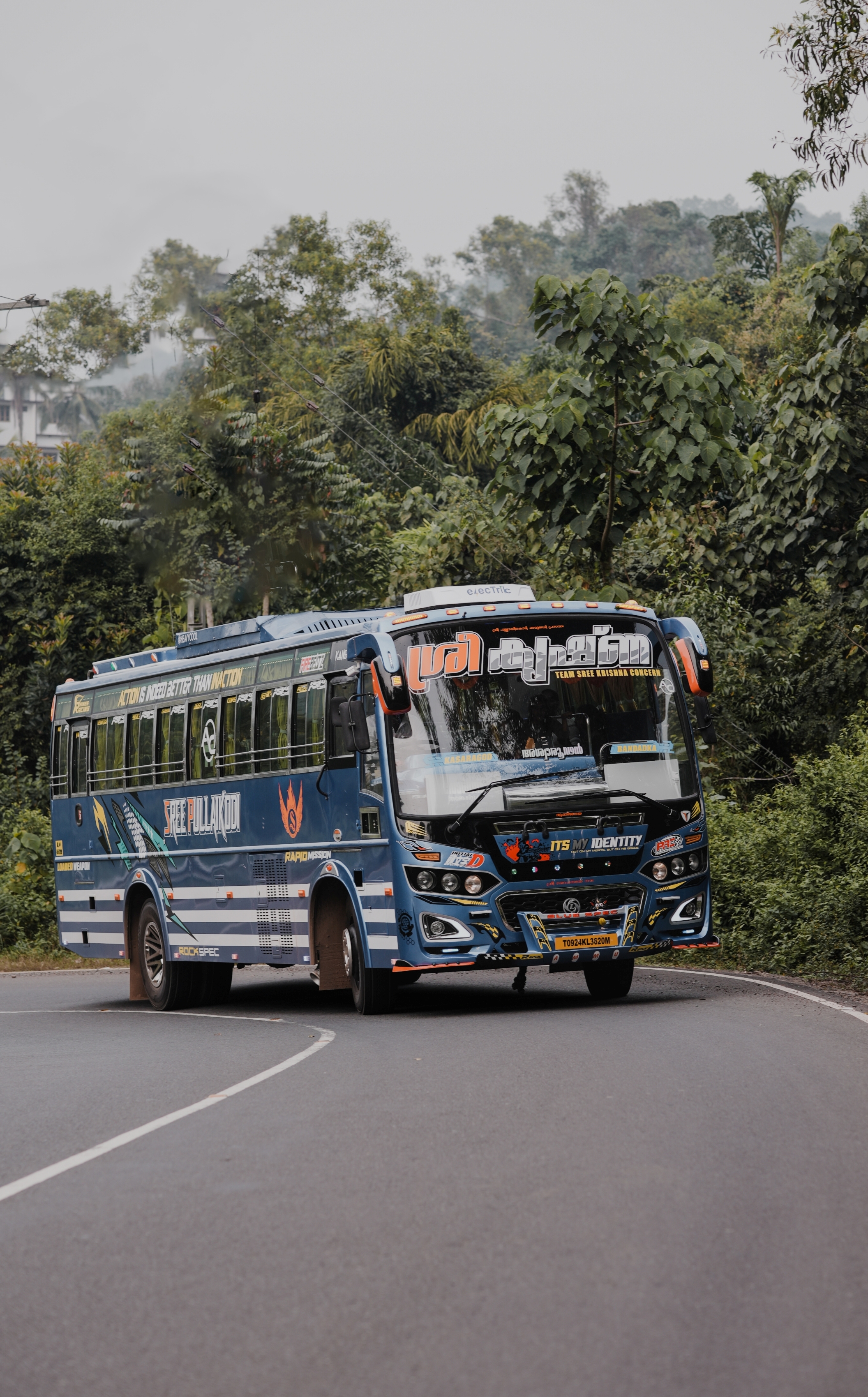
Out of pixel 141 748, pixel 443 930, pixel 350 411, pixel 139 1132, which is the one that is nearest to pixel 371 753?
pixel 443 930

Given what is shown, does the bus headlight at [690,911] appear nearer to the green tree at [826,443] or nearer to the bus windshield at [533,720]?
the bus windshield at [533,720]

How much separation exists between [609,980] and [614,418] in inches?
297

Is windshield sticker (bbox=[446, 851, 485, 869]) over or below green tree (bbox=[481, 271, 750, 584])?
below

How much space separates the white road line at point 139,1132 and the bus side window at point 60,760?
30.6ft

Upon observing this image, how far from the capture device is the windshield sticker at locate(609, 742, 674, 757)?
14828mm

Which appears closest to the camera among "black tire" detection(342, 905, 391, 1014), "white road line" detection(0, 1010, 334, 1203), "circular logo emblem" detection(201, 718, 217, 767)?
"white road line" detection(0, 1010, 334, 1203)

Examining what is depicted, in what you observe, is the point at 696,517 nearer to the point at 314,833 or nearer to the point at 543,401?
the point at 543,401

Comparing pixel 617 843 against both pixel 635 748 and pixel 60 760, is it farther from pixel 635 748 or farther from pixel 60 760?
pixel 60 760

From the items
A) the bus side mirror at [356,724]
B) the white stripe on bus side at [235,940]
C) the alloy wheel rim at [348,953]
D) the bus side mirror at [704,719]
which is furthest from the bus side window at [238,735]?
the bus side mirror at [704,719]

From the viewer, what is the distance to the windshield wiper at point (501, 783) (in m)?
14.3

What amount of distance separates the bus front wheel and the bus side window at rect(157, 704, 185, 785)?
3.69m

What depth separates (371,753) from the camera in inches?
584

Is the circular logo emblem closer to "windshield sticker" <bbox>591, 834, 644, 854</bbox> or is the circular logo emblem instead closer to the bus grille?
the bus grille

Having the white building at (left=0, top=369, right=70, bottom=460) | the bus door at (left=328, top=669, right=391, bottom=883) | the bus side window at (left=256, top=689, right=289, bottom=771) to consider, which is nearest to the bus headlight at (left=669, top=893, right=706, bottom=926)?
the bus door at (left=328, top=669, right=391, bottom=883)
